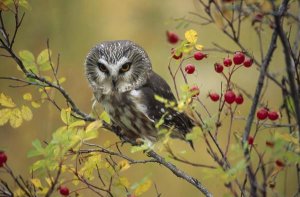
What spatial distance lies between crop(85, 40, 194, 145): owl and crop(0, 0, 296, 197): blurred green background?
2.65ft

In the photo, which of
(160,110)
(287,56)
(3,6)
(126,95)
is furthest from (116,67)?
(287,56)

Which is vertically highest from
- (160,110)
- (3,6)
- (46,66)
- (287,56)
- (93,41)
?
(93,41)

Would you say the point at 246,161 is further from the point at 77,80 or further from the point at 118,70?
the point at 77,80

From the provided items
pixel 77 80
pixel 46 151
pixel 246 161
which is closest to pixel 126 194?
pixel 46 151

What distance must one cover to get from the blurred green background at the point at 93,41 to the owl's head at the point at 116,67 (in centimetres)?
79

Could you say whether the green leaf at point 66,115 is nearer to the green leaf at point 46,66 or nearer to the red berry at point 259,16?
the green leaf at point 46,66

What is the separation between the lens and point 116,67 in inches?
68.6

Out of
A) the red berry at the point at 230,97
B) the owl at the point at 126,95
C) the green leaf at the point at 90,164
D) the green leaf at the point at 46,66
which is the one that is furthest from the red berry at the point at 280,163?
the owl at the point at 126,95

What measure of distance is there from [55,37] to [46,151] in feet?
5.83

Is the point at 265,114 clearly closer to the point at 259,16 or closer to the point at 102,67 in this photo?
the point at 259,16

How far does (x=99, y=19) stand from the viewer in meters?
2.74

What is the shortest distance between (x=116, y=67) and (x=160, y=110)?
22 cm

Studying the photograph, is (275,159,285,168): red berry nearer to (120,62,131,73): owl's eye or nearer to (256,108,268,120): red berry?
(256,108,268,120): red berry

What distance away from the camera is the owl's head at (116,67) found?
5.73 feet
